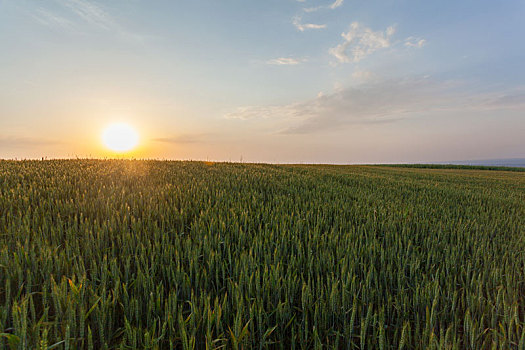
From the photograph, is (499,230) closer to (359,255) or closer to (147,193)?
(359,255)

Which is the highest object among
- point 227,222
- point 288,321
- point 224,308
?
point 227,222

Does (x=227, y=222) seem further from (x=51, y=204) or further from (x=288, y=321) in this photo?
(x=51, y=204)

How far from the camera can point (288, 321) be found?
163cm

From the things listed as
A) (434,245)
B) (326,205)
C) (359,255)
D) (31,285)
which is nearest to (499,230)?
(434,245)

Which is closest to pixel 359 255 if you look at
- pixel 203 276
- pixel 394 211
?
pixel 203 276

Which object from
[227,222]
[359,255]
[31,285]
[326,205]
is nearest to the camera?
[31,285]

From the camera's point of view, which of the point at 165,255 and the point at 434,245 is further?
the point at 434,245

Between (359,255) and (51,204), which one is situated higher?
(51,204)

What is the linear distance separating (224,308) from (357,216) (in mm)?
2922

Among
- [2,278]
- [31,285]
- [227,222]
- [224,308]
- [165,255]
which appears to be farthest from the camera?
[227,222]

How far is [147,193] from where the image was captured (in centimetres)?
464

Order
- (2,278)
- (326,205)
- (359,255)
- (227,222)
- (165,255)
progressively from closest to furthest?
(2,278) → (165,255) → (359,255) → (227,222) → (326,205)

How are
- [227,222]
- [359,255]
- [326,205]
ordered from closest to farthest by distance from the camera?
[359,255] < [227,222] < [326,205]

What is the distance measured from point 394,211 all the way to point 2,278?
488cm
